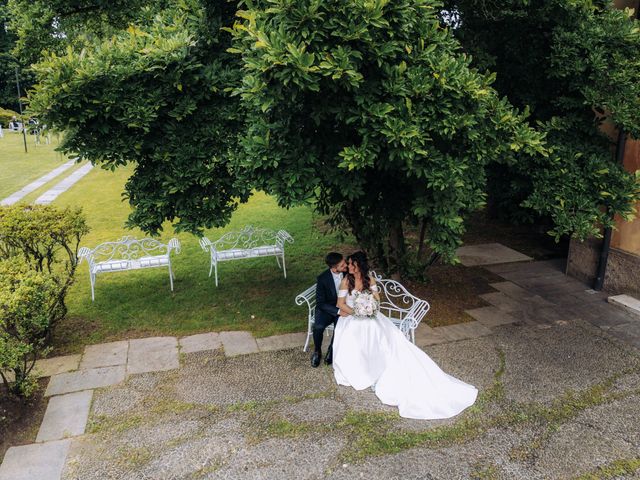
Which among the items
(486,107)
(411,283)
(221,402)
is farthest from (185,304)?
(486,107)

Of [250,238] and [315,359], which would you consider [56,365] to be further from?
[250,238]

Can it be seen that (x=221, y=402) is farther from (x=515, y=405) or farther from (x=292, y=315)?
(x=515, y=405)

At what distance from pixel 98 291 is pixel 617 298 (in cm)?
865

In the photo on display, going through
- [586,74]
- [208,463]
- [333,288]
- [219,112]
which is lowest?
[208,463]

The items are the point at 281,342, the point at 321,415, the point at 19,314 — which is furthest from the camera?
the point at 281,342

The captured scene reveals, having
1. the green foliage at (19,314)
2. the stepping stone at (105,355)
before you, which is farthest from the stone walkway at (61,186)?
the green foliage at (19,314)

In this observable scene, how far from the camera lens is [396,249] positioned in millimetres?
8008

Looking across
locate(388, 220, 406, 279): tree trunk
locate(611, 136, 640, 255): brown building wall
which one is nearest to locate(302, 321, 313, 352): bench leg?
locate(388, 220, 406, 279): tree trunk

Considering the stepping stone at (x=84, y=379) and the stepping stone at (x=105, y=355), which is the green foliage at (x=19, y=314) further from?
the stepping stone at (x=105, y=355)

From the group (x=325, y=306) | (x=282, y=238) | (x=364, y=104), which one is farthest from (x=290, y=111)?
(x=282, y=238)

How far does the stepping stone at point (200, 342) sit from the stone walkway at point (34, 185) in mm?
11295

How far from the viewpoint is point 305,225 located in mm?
12914

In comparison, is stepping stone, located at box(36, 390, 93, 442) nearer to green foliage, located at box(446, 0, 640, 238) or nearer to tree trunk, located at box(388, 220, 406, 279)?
tree trunk, located at box(388, 220, 406, 279)

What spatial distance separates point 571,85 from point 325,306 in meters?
3.95
